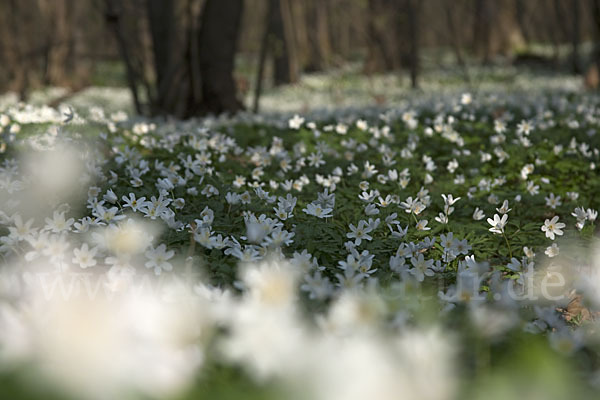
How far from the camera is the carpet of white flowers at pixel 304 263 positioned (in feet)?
4.23

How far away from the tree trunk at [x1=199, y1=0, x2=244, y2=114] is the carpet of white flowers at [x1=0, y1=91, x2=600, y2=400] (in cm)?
272

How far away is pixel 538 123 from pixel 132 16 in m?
9.00

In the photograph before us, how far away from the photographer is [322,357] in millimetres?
1296

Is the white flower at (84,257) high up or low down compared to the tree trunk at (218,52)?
up

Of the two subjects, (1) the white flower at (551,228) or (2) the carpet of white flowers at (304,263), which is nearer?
(2) the carpet of white flowers at (304,263)

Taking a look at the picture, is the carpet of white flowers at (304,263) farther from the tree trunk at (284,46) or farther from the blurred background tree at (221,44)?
the tree trunk at (284,46)

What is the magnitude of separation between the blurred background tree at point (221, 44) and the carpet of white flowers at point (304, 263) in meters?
2.83

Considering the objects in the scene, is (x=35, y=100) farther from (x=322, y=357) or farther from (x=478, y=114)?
(x=322, y=357)

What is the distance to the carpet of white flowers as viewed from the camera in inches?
50.7

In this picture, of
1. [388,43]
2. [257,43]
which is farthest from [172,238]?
[257,43]

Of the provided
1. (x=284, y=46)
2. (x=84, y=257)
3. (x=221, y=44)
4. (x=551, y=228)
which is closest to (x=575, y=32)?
(x=284, y=46)

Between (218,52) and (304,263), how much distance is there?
25.8 feet

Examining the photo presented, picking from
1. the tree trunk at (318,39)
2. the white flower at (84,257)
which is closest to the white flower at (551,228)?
the white flower at (84,257)

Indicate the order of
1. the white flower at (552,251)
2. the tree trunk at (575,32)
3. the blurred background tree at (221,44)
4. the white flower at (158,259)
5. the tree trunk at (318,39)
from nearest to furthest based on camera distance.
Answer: the white flower at (158,259) → the white flower at (552,251) → the blurred background tree at (221,44) → the tree trunk at (575,32) → the tree trunk at (318,39)
